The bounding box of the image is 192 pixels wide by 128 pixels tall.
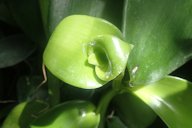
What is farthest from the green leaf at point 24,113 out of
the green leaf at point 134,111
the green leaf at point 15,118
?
the green leaf at point 134,111

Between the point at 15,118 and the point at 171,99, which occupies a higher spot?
the point at 171,99

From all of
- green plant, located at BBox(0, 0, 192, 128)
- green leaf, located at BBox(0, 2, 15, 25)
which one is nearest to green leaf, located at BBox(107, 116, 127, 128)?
green plant, located at BBox(0, 0, 192, 128)

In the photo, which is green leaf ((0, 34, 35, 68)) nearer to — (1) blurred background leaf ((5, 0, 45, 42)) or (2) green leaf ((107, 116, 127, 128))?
(1) blurred background leaf ((5, 0, 45, 42))

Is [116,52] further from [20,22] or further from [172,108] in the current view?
[20,22]

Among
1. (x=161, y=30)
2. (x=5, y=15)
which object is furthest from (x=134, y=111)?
(x=5, y=15)

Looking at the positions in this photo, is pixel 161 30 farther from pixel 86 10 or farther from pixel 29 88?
pixel 29 88

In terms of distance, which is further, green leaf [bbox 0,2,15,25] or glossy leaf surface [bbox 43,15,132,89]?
green leaf [bbox 0,2,15,25]

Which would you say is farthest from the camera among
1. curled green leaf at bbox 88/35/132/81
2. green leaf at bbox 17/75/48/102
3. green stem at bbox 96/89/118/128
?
green leaf at bbox 17/75/48/102
